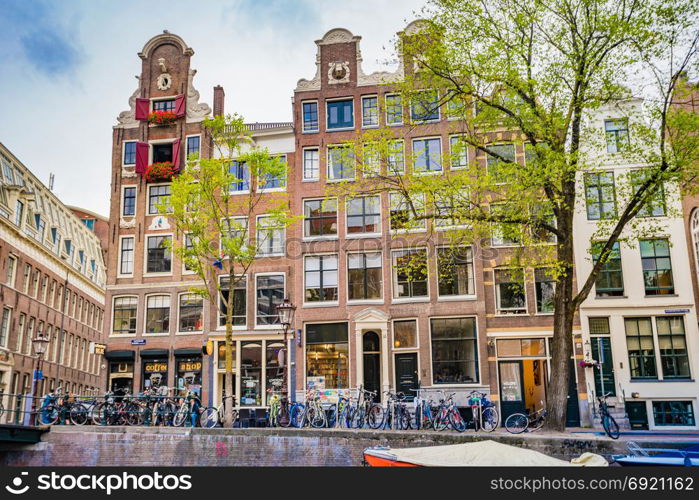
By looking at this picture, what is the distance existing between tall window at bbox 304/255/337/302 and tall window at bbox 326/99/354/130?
6.10 metres

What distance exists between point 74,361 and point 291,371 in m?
28.5

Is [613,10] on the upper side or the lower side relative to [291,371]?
upper

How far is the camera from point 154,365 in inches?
1211

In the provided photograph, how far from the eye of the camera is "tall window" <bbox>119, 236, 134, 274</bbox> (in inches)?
1275

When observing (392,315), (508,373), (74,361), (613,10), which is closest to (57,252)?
(74,361)

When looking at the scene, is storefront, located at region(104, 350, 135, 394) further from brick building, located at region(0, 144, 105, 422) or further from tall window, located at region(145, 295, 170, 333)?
tall window, located at region(145, 295, 170, 333)

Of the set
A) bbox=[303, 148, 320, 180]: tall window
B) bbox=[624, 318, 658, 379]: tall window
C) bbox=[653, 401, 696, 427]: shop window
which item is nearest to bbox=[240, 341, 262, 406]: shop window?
bbox=[303, 148, 320, 180]: tall window

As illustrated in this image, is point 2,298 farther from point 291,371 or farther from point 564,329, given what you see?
point 564,329

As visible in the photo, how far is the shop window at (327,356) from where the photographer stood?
28281mm

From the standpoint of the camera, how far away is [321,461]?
19188 mm

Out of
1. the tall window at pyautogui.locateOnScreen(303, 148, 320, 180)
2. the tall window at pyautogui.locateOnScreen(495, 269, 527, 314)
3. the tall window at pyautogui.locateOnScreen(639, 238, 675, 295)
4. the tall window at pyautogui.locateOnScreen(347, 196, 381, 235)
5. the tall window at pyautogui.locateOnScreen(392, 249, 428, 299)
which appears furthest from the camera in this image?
the tall window at pyautogui.locateOnScreen(303, 148, 320, 180)

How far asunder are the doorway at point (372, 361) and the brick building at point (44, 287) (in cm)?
1222

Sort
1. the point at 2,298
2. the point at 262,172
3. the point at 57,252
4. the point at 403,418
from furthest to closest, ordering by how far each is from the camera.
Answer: the point at 57,252, the point at 2,298, the point at 262,172, the point at 403,418

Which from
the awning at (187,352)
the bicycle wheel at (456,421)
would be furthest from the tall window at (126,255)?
the bicycle wheel at (456,421)
